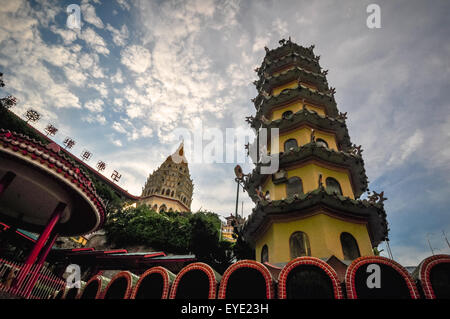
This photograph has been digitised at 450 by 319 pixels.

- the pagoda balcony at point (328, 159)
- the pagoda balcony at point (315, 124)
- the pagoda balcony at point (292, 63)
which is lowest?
the pagoda balcony at point (328, 159)

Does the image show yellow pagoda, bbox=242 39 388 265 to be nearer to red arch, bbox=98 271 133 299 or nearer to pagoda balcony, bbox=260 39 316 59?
pagoda balcony, bbox=260 39 316 59

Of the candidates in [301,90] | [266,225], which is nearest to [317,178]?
[266,225]

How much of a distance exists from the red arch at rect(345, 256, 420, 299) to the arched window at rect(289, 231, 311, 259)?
362cm

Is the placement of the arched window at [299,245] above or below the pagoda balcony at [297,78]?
below

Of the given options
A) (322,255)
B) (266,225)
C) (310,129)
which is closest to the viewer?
(322,255)

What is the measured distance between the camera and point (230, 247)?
2098cm

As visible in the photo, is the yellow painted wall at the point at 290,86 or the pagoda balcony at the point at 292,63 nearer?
the yellow painted wall at the point at 290,86

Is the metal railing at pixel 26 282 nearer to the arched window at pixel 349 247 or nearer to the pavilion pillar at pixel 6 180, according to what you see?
the pavilion pillar at pixel 6 180

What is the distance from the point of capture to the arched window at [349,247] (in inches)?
420

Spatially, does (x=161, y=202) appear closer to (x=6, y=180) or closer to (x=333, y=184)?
(x=6, y=180)

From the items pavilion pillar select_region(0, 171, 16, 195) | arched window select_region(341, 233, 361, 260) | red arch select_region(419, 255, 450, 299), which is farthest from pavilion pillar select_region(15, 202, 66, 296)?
red arch select_region(419, 255, 450, 299)

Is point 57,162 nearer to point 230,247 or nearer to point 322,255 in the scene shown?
point 322,255

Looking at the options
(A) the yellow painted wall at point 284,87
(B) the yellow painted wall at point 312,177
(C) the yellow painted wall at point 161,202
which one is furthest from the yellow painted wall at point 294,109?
(C) the yellow painted wall at point 161,202
